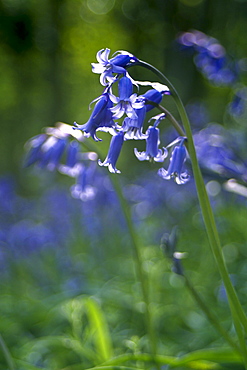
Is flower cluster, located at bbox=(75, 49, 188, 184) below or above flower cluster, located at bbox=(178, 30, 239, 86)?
below

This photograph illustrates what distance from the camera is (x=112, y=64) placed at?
96cm

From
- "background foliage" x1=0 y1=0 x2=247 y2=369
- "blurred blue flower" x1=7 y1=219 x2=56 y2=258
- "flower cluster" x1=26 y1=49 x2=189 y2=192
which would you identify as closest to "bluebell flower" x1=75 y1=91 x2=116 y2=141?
"flower cluster" x1=26 y1=49 x2=189 y2=192

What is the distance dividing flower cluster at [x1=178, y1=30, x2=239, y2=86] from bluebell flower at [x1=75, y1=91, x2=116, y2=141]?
1534 millimetres

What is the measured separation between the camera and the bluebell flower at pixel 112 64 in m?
0.97

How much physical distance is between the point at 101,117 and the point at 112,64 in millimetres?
133

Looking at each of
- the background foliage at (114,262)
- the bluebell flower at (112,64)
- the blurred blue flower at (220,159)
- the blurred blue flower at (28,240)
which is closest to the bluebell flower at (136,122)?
the bluebell flower at (112,64)

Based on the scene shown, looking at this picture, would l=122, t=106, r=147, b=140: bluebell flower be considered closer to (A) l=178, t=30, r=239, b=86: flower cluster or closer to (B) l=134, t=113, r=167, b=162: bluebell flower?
(B) l=134, t=113, r=167, b=162: bluebell flower

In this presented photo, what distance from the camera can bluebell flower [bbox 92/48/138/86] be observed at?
0.97 metres

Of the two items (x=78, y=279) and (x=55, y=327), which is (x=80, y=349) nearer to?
(x=55, y=327)

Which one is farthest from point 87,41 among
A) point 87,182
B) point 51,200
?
point 87,182

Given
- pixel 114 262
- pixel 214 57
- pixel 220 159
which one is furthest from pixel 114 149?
pixel 114 262

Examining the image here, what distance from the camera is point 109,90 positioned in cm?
104

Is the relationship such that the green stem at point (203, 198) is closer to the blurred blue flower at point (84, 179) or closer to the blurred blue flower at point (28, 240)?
the blurred blue flower at point (84, 179)

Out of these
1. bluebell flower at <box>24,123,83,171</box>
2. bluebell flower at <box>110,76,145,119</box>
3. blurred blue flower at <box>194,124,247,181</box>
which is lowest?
blurred blue flower at <box>194,124,247,181</box>
